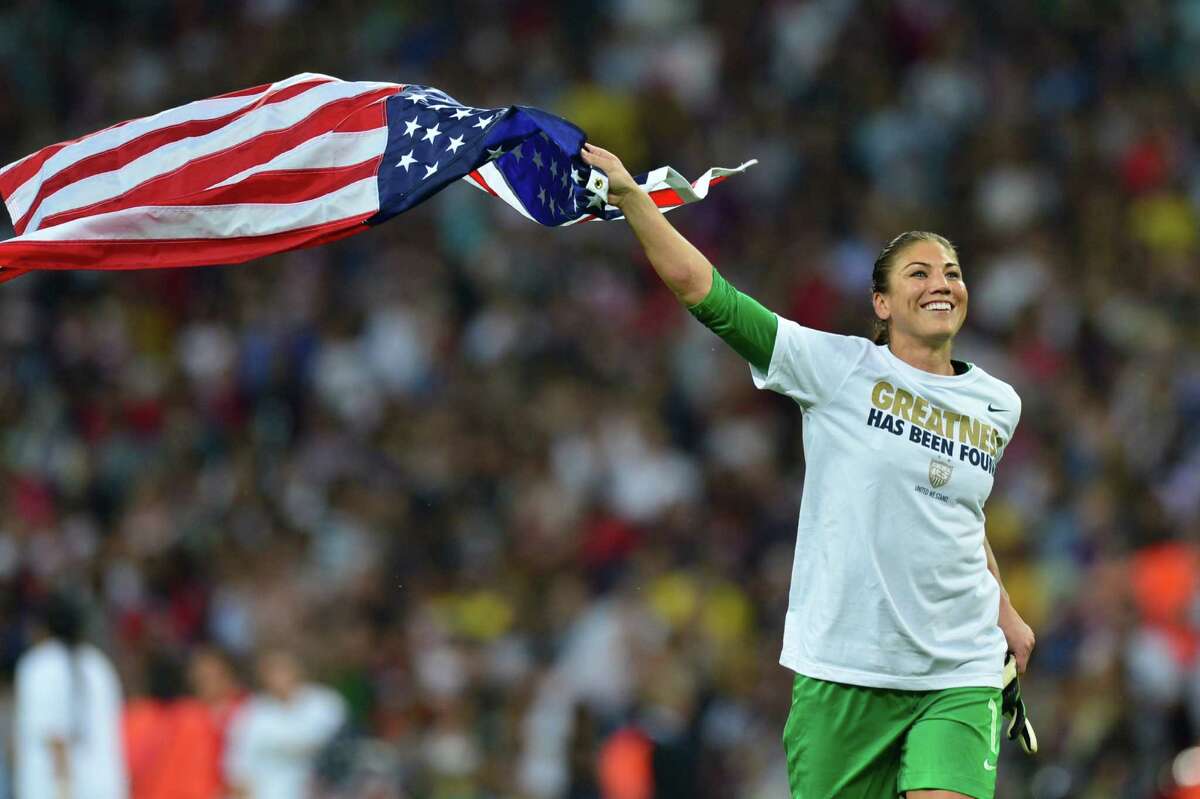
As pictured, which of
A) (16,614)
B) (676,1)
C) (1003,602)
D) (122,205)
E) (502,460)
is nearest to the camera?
(1003,602)

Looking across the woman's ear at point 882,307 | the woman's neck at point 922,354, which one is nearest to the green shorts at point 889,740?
the woman's neck at point 922,354

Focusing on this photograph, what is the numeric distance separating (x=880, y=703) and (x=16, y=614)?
8.57m

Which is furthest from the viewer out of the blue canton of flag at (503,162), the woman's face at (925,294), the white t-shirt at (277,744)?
the white t-shirt at (277,744)

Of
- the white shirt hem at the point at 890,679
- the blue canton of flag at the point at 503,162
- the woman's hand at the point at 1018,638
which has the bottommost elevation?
the white shirt hem at the point at 890,679

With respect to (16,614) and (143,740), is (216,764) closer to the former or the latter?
(143,740)

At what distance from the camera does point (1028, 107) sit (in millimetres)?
14773

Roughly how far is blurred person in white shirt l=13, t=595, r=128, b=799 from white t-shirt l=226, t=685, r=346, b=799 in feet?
2.70

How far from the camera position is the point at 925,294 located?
5.84 metres

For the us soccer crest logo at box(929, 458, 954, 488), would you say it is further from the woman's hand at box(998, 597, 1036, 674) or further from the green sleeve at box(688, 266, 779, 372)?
the woman's hand at box(998, 597, 1036, 674)

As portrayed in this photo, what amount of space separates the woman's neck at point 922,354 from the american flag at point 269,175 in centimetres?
80

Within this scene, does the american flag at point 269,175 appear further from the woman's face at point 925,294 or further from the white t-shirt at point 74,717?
the white t-shirt at point 74,717

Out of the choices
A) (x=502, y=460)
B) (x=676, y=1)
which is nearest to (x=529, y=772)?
(x=502, y=460)

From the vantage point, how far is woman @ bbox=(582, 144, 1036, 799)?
5664 mm

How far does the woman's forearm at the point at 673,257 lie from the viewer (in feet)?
18.1
